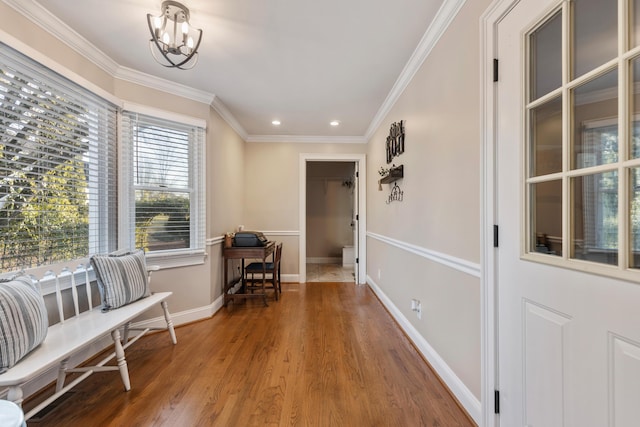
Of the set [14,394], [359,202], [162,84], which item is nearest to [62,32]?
[162,84]

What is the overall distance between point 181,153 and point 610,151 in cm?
315

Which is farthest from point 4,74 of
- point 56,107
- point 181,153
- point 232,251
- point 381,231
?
point 381,231

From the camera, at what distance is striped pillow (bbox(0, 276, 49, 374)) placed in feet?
4.09

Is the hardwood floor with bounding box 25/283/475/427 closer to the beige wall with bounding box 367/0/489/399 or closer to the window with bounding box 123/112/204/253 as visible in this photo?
the beige wall with bounding box 367/0/489/399

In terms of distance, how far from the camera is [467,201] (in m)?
1.52

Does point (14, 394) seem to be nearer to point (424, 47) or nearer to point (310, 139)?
point (424, 47)

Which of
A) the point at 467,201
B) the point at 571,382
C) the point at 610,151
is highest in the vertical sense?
the point at 610,151

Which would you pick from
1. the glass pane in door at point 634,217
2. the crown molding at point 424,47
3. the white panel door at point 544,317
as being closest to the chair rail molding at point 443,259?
the white panel door at point 544,317

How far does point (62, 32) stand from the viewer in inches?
75.2

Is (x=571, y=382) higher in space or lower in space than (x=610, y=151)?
lower

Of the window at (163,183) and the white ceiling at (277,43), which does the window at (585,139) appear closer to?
the white ceiling at (277,43)

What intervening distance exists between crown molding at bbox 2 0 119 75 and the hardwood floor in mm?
2404

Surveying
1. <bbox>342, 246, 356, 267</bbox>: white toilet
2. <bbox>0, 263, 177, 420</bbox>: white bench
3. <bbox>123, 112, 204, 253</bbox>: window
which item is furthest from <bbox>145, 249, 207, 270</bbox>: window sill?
<bbox>342, 246, 356, 267</bbox>: white toilet

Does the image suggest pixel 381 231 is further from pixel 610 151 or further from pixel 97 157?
pixel 97 157
